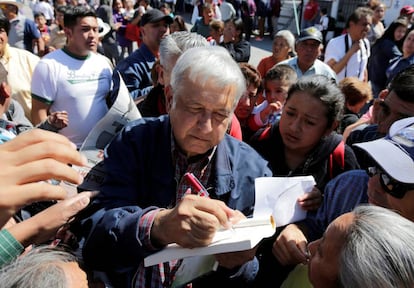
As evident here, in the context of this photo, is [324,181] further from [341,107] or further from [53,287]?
[53,287]

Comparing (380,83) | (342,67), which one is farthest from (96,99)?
(380,83)

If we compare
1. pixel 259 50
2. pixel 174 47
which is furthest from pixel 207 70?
pixel 259 50

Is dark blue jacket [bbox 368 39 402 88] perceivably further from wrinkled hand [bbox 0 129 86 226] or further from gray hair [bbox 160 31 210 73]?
wrinkled hand [bbox 0 129 86 226]

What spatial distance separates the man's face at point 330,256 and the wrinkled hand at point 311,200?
40 cm

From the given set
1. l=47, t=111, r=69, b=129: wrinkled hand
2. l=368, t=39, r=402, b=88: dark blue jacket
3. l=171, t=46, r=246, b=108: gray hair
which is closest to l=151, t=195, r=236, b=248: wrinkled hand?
l=171, t=46, r=246, b=108: gray hair

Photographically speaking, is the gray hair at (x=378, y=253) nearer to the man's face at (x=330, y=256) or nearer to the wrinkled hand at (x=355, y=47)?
the man's face at (x=330, y=256)

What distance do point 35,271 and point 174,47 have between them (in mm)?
1338

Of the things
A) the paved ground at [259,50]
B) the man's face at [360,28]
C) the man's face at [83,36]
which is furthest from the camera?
the paved ground at [259,50]

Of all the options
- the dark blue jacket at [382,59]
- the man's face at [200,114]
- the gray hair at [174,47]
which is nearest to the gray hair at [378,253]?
the man's face at [200,114]

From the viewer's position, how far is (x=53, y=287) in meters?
0.99

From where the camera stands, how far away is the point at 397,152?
1.24 m

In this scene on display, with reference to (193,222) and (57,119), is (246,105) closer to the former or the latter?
(57,119)

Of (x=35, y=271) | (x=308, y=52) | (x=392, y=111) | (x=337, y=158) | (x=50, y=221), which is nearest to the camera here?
(x=35, y=271)

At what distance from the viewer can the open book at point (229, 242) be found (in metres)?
0.94
